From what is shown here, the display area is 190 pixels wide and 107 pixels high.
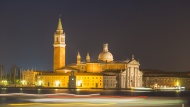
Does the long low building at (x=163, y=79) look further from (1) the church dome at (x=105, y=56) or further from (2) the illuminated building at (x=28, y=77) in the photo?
(2) the illuminated building at (x=28, y=77)

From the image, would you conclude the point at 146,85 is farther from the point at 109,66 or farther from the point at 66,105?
the point at 66,105

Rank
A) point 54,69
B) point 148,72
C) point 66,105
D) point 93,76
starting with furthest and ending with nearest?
1. point 148,72
2. point 54,69
3. point 93,76
4. point 66,105

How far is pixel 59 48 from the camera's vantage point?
119 m

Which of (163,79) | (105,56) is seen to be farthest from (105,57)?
(163,79)

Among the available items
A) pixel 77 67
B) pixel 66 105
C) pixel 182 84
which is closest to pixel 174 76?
pixel 182 84

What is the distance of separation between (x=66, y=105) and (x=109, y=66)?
80499 millimetres

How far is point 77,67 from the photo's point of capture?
407 ft

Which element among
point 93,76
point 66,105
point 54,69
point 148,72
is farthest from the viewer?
point 148,72

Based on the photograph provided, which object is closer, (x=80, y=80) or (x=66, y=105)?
(x=66, y=105)

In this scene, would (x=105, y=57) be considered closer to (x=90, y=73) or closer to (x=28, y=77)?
(x=90, y=73)

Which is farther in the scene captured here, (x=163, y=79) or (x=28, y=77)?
(x=28, y=77)

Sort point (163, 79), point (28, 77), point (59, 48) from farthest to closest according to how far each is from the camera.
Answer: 1. point (28, 77)
2. point (163, 79)
3. point (59, 48)

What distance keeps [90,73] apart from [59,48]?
9.52m

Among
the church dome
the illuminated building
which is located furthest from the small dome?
the illuminated building
